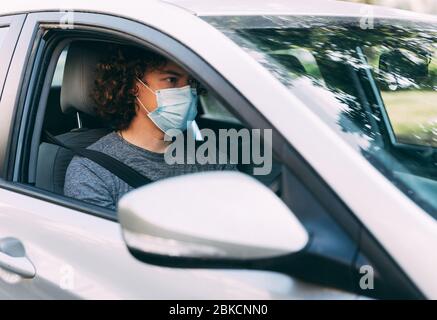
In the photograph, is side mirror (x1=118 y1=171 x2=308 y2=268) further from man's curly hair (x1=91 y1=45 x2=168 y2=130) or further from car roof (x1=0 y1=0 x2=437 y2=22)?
man's curly hair (x1=91 y1=45 x2=168 y2=130)

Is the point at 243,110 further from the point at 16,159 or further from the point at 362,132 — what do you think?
the point at 16,159

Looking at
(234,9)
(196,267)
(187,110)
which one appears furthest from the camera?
(187,110)

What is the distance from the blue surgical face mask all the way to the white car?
0.34 metres

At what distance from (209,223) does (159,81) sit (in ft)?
4.04

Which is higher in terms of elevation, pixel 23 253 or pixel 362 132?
pixel 362 132

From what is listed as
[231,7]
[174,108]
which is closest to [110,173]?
[174,108]

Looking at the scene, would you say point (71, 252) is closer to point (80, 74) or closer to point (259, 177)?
Result: point (259, 177)

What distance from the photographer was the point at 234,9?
79.8 inches

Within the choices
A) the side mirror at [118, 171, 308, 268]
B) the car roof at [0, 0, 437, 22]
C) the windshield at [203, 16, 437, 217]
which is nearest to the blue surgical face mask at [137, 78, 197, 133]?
the car roof at [0, 0, 437, 22]

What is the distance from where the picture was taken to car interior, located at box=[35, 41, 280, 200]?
8.09 ft

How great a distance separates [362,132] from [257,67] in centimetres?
29

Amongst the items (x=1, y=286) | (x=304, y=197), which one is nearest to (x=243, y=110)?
(x=304, y=197)

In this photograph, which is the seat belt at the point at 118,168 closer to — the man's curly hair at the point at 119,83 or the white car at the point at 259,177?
the white car at the point at 259,177
